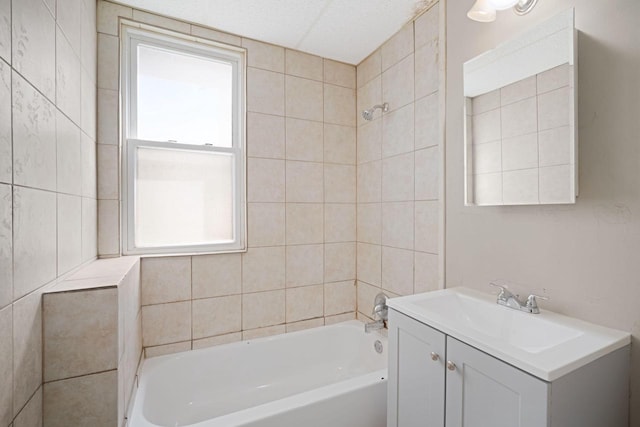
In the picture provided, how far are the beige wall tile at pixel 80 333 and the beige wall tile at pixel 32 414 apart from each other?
2.4 inches

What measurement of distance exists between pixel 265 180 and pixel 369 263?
96 cm

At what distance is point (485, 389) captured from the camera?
0.86 meters

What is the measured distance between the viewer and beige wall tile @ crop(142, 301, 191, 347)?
5.76 feet

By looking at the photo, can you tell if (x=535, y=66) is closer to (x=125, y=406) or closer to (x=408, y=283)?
(x=408, y=283)

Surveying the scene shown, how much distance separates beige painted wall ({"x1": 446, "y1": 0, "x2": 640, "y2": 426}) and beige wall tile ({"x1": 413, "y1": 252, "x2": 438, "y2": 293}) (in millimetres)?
394

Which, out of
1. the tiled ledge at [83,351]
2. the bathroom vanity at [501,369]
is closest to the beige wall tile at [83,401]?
the tiled ledge at [83,351]

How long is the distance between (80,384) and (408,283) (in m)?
1.59

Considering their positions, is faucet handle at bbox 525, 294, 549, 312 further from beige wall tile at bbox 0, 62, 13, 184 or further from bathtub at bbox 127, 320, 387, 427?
beige wall tile at bbox 0, 62, 13, 184

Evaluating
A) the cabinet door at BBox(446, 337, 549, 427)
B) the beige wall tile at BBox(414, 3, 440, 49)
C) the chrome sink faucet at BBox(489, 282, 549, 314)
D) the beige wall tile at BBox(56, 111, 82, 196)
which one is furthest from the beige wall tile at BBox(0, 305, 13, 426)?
the beige wall tile at BBox(414, 3, 440, 49)

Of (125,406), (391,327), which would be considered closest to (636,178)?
(391,327)

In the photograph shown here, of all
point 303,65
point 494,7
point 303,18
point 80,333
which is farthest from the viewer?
point 303,65

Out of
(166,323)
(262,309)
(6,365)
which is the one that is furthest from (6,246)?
(262,309)

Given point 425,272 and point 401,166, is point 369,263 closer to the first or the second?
point 425,272

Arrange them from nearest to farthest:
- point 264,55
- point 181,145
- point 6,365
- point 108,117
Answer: point 6,365
point 108,117
point 181,145
point 264,55
